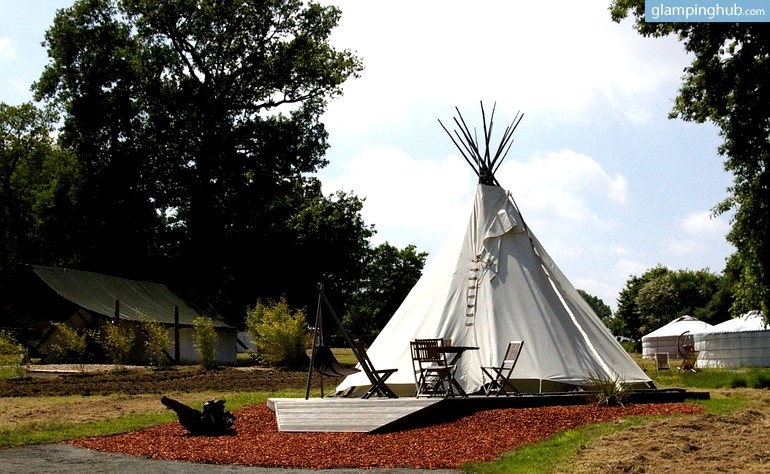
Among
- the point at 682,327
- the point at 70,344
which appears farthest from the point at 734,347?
the point at 70,344

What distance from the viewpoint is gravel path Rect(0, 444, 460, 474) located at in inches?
386

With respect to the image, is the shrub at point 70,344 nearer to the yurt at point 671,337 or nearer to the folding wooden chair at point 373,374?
the folding wooden chair at point 373,374

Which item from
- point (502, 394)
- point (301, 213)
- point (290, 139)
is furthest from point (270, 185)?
point (502, 394)

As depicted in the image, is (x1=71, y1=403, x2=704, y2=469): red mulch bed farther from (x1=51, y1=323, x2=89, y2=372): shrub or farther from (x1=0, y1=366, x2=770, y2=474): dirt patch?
(x1=51, y1=323, x2=89, y2=372): shrub

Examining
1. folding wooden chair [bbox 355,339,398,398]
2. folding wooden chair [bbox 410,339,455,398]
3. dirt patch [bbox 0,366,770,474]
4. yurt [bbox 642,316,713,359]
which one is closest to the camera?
dirt patch [bbox 0,366,770,474]

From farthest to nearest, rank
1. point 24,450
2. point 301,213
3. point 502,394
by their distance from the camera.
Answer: point 301,213 < point 502,394 < point 24,450

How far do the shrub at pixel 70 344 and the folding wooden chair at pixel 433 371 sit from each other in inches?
765

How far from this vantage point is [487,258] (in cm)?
1670

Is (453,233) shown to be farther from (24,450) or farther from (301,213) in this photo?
(301,213)

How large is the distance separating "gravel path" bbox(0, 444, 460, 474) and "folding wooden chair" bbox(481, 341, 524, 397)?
14.5 ft

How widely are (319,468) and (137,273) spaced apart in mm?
40128

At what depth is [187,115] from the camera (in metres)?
46.2

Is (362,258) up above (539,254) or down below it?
above

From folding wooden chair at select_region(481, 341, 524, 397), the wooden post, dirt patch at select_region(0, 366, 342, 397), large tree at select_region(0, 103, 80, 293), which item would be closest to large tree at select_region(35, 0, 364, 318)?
large tree at select_region(0, 103, 80, 293)
